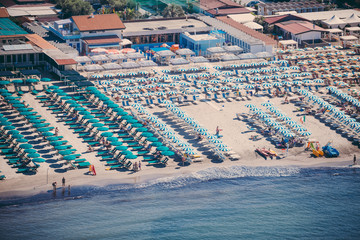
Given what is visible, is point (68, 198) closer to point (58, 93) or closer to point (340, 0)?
point (58, 93)

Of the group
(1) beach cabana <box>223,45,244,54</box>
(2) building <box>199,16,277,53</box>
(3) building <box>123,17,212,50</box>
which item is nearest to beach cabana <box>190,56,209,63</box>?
(1) beach cabana <box>223,45,244,54</box>

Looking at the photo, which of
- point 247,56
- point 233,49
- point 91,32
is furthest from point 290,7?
point 91,32

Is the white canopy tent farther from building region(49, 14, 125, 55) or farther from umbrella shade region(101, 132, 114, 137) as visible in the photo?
umbrella shade region(101, 132, 114, 137)

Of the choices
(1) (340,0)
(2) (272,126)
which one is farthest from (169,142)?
(1) (340,0)

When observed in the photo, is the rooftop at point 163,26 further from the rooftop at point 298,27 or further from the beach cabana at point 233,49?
the rooftop at point 298,27

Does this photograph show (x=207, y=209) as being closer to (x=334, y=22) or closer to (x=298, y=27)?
(x=298, y=27)

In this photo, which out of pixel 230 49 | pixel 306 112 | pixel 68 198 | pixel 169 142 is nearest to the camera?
pixel 68 198

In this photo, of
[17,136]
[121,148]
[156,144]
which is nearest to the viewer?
[121,148]

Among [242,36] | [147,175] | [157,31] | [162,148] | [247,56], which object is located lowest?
[147,175]
